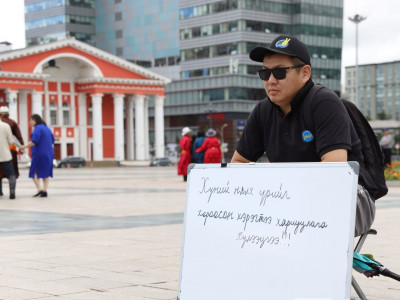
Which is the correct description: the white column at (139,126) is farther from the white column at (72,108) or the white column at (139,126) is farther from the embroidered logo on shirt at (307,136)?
the embroidered logo on shirt at (307,136)

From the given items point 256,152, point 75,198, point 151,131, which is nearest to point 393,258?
point 256,152

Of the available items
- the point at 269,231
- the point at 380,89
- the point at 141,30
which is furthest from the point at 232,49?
the point at 269,231

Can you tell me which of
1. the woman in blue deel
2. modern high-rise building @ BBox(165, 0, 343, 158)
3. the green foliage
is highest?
modern high-rise building @ BBox(165, 0, 343, 158)

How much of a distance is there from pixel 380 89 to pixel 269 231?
156975 mm

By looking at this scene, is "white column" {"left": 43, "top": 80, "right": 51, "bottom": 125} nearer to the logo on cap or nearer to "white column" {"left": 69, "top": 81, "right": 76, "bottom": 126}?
"white column" {"left": 69, "top": 81, "right": 76, "bottom": 126}

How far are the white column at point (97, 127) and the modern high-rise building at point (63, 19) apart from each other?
45488 mm

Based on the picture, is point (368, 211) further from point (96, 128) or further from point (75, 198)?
point (96, 128)

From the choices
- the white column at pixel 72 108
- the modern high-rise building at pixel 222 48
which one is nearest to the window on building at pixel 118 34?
the modern high-rise building at pixel 222 48

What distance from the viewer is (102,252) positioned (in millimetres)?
7543

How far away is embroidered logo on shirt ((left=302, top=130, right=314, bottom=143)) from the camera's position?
4.10 meters

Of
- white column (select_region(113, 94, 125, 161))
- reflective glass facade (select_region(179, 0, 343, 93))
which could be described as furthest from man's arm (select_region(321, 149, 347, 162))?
reflective glass facade (select_region(179, 0, 343, 93))

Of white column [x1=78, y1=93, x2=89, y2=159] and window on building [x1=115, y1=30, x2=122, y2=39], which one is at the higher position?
window on building [x1=115, y1=30, x2=122, y2=39]

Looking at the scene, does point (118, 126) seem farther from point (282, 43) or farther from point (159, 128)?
point (282, 43)

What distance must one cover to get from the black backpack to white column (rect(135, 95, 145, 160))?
7536 cm
